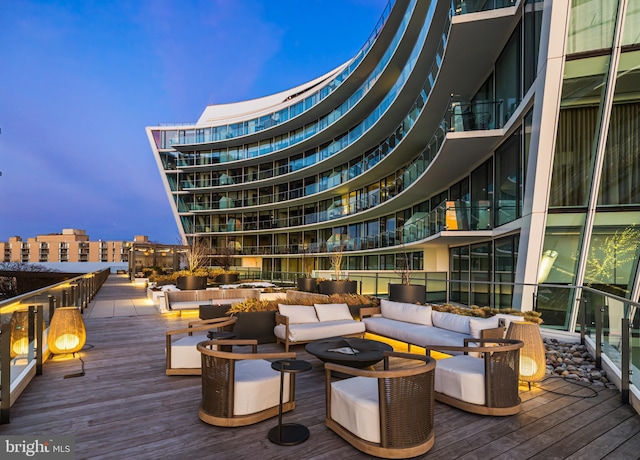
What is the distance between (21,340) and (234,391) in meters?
3.05

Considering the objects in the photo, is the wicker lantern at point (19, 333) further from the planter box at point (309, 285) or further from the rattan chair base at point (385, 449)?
the planter box at point (309, 285)

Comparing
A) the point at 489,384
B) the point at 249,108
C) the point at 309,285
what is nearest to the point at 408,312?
the point at 489,384

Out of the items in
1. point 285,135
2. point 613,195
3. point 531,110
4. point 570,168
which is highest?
point 285,135

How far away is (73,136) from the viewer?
505 feet

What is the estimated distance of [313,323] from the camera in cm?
729

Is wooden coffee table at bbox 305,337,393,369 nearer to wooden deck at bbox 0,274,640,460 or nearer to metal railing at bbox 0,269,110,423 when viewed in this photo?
wooden deck at bbox 0,274,640,460

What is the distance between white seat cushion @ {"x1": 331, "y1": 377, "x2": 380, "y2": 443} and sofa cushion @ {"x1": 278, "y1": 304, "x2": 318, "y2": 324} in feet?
11.9

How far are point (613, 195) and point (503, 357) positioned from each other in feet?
19.4

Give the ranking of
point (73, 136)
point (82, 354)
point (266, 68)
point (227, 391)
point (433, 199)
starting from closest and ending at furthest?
point (227, 391) → point (82, 354) → point (433, 199) → point (73, 136) → point (266, 68)

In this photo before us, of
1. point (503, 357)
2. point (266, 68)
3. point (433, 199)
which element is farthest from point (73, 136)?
point (503, 357)

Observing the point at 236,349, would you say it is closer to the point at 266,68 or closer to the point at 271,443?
the point at 271,443

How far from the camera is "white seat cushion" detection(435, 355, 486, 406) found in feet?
13.3

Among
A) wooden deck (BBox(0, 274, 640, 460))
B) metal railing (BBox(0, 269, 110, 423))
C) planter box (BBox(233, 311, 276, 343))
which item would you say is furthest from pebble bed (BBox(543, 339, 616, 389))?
metal railing (BBox(0, 269, 110, 423))

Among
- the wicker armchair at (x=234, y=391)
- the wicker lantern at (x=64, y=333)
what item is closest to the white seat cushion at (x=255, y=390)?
the wicker armchair at (x=234, y=391)
